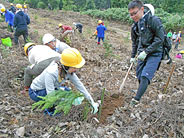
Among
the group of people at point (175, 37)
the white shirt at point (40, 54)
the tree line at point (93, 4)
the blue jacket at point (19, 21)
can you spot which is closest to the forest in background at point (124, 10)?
the tree line at point (93, 4)

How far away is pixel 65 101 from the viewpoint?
219cm

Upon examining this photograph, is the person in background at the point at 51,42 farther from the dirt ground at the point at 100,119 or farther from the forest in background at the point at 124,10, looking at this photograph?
the forest in background at the point at 124,10

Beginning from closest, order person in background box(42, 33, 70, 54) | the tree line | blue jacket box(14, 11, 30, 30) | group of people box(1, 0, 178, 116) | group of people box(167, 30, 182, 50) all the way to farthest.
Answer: group of people box(1, 0, 178, 116) < person in background box(42, 33, 70, 54) < blue jacket box(14, 11, 30, 30) < group of people box(167, 30, 182, 50) < the tree line

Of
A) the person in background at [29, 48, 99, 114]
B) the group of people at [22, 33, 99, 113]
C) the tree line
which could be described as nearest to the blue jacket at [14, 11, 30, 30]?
the group of people at [22, 33, 99, 113]

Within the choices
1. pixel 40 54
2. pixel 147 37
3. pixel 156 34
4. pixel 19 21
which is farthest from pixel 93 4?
pixel 156 34

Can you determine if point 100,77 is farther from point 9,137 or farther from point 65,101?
point 9,137

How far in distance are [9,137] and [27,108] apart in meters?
0.80

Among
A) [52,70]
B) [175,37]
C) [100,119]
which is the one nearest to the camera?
[52,70]

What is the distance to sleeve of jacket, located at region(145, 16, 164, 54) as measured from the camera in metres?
2.59

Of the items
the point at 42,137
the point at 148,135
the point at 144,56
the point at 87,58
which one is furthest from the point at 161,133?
the point at 87,58

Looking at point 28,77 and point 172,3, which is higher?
point 172,3

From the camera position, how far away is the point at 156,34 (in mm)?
2664

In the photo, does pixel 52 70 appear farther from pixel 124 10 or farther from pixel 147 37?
pixel 124 10

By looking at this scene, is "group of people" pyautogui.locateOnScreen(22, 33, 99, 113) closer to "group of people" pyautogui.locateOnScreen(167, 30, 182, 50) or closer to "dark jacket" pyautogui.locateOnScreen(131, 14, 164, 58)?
"dark jacket" pyautogui.locateOnScreen(131, 14, 164, 58)
